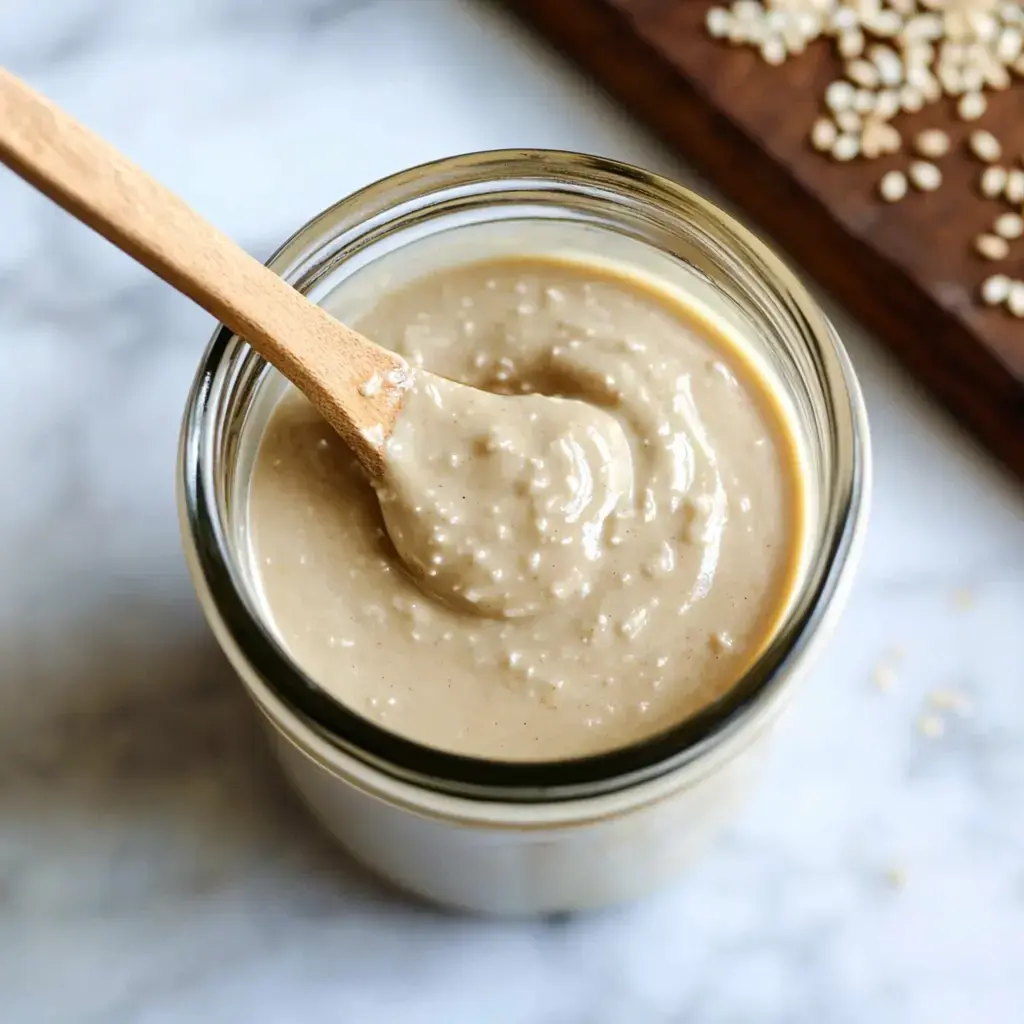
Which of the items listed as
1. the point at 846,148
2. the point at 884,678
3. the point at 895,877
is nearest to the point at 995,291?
the point at 846,148

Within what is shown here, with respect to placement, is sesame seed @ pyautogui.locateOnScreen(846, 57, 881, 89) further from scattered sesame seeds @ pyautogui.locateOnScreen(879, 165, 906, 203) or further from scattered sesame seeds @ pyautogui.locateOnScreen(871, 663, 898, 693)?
scattered sesame seeds @ pyautogui.locateOnScreen(871, 663, 898, 693)

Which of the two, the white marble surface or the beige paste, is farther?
the white marble surface

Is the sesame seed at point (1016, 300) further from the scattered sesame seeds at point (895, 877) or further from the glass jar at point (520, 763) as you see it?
the scattered sesame seeds at point (895, 877)

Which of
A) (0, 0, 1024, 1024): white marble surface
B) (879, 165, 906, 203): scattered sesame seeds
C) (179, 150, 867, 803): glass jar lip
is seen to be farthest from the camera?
(879, 165, 906, 203): scattered sesame seeds

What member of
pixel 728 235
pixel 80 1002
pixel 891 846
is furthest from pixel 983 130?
pixel 80 1002

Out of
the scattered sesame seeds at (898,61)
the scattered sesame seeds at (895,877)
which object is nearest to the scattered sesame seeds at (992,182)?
the scattered sesame seeds at (898,61)

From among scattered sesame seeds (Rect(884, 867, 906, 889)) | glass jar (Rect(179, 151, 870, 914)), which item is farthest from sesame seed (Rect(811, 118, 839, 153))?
scattered sesame seeds (Rect(884, 867, 906, 889))
